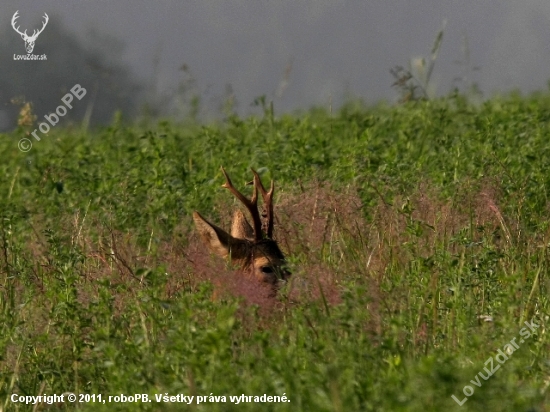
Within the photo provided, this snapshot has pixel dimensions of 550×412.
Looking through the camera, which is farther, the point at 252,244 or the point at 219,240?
the point at 252,244

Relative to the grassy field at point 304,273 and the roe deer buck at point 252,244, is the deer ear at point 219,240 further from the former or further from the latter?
the grassy field at point 304,273

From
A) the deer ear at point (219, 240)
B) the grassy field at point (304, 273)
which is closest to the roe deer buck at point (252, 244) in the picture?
the deer ear at point (219, 240)

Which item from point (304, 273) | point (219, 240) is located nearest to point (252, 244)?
point (219, 240)

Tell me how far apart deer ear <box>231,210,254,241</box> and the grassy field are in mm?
270

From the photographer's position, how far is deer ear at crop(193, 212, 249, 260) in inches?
320

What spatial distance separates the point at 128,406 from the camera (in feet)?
18.4

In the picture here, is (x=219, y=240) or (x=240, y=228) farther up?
(x=240, y=228)

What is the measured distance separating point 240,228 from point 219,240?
71cm

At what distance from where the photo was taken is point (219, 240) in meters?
8.15

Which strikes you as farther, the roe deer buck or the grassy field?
the roe deer buck

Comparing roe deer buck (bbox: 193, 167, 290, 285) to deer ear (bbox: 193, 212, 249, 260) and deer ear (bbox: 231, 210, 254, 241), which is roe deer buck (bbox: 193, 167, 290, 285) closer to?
deer ear (bbox: 193, 212, 249, 260)

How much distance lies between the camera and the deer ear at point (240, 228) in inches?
347

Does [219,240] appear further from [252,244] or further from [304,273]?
[304,273]

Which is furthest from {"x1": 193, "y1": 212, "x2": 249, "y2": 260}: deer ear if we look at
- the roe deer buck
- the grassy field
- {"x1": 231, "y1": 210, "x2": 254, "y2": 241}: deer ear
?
{"x1": 231, "y1": 210, "x2": 254, "y2": 241}: deer ear
